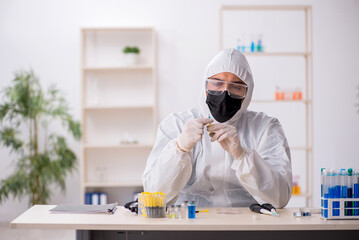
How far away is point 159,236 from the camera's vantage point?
6.48ft

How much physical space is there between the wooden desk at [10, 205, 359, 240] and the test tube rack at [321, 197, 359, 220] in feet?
0.10

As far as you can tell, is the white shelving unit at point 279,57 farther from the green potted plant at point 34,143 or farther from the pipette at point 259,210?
the pipette at point 259,210

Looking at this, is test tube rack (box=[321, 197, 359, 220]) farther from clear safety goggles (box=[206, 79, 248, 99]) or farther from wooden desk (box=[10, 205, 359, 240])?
clear safety goggles (box=[206, 79, 248, 99])

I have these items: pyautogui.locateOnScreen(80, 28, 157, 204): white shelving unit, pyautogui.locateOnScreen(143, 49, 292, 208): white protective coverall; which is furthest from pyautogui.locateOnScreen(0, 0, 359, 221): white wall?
pyautogui.locateOnScreen(143, 49, 292, 208): white protective coverall

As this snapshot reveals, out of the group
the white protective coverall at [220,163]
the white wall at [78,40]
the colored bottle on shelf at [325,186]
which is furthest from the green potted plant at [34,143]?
the colored bottle on shelf at [325,186]

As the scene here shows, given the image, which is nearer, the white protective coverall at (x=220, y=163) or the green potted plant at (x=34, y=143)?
the white protective coverall at (x=220, y=163)

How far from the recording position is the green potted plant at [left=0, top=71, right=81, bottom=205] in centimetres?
468

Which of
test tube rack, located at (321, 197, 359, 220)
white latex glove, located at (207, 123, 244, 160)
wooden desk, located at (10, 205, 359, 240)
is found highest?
white latex glove, located at (207, 123, 244, 160)

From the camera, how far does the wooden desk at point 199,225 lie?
5.93 feet

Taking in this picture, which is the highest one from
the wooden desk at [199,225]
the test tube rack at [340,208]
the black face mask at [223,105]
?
the black face mask at [223,105]

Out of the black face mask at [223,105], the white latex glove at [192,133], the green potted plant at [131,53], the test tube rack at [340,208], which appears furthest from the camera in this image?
the green potted plant at [131,53]

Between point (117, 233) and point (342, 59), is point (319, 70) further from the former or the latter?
point (117, 233)

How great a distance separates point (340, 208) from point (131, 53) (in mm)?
3471

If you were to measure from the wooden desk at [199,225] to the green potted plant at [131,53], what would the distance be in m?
3.11
